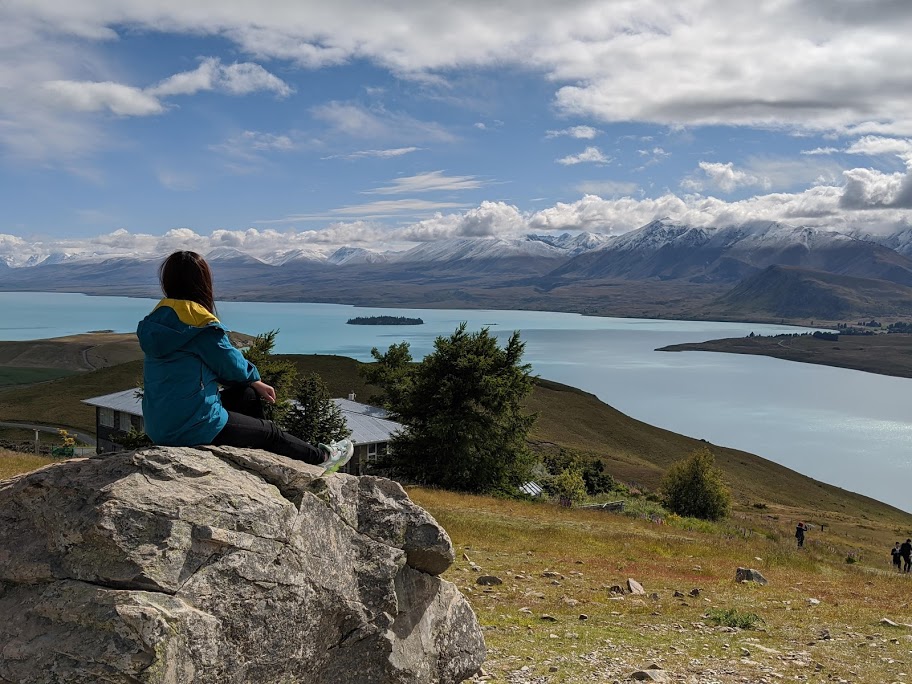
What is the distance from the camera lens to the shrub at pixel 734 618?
13086 mm

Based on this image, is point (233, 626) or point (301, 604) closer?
point (233, 626)

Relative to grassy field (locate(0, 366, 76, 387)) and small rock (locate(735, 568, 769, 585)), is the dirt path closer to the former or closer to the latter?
grassy field (locate(0, 366, 76, 387))

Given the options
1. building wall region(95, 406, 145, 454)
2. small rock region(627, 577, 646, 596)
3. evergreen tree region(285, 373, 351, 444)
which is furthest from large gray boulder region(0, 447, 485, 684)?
building wall region(95, 406, 145, 454)

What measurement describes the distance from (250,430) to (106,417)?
56.0 metres

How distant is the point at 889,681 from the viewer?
33.4ft

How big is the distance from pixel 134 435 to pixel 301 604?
33.2 meters

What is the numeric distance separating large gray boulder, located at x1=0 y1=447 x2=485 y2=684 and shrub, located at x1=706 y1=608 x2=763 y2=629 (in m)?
7.61

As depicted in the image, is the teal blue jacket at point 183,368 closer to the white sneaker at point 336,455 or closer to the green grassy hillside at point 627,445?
the white sneaker at point 336,455

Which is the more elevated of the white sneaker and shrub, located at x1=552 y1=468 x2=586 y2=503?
the white sneaker

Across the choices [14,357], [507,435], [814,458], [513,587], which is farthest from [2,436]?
[14,357]

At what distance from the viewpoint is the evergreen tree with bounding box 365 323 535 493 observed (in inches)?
1603

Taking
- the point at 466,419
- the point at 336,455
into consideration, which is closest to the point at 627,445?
the point at 466,419

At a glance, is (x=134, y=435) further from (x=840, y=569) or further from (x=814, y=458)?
(x=814, y=458)

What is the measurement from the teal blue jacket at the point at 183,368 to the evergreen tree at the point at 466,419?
33350 mm
